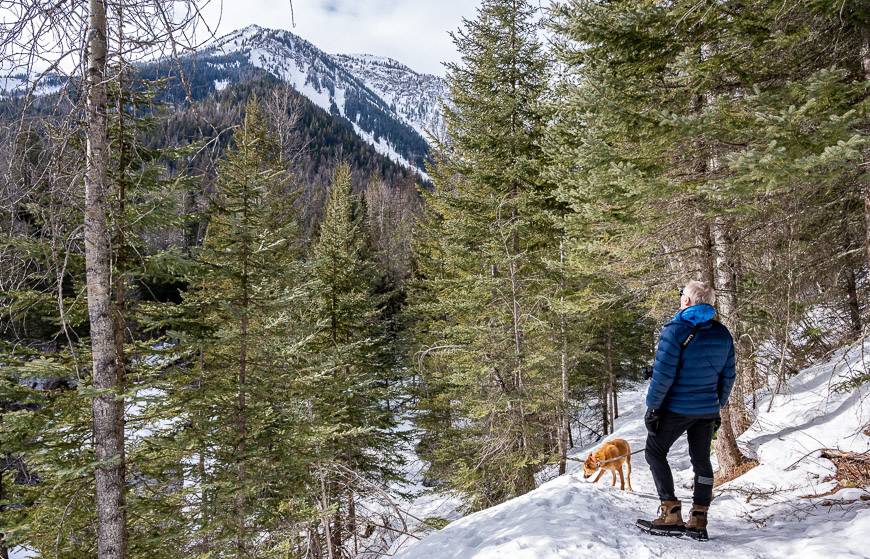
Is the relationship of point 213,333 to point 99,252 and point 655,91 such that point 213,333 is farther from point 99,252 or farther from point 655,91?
point 655,91

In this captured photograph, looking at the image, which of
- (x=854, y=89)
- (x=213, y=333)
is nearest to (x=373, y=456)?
(x=213, y=333)

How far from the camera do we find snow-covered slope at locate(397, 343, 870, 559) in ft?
12.0

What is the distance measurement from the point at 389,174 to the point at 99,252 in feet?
287

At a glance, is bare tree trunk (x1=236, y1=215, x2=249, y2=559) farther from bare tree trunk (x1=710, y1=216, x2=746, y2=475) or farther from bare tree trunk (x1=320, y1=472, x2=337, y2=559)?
bare tree trunk (x1=710, y1=216, x2=746, y2=475)

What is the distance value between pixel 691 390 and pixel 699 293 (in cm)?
81

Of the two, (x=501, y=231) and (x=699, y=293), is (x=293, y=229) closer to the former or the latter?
(x=501, y=231)

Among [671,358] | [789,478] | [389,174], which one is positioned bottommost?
[789,478]

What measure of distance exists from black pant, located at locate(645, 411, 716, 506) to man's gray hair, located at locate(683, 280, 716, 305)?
3.24ft

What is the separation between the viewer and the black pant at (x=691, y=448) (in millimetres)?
3936

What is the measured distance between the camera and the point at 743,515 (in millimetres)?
4617

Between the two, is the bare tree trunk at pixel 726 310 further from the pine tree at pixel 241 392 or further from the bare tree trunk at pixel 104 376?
the bare tree trunk at pixel 104 376

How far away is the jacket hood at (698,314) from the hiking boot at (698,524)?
1620 mm

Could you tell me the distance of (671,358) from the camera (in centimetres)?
379

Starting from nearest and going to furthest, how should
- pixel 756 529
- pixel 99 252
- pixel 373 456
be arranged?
pixel 756 529 → pixel 99 252 → pixel 373 456
